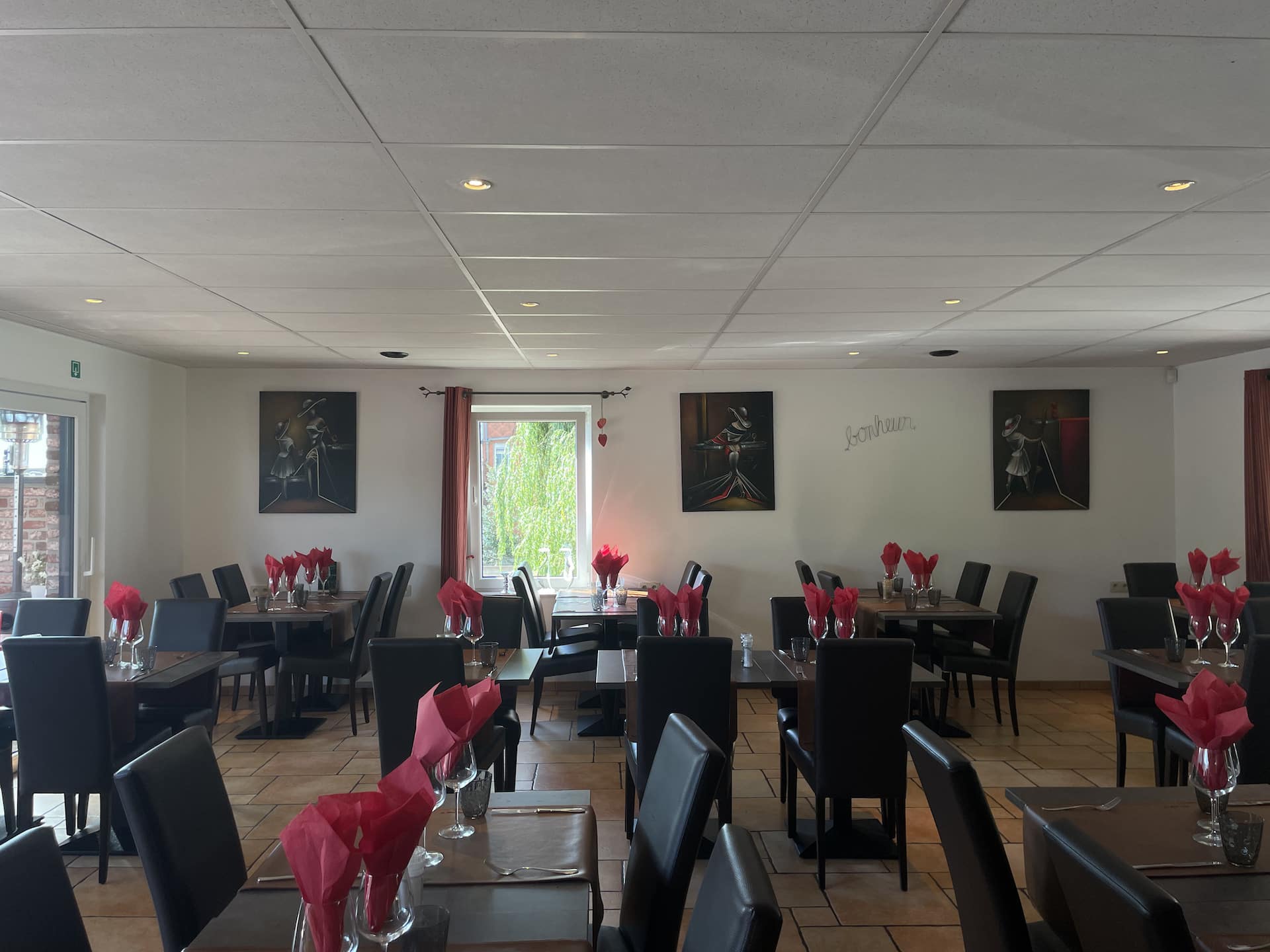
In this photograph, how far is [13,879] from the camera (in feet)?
4.81

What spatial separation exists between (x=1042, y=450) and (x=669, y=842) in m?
6.05

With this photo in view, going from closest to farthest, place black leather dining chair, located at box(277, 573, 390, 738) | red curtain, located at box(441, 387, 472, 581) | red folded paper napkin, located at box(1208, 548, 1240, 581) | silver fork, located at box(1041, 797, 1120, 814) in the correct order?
1. silver fork, located at box(1041, 797, 1120, 814)
2. red folded paper napkin, located at box(1208, 548, 1240, 581)
3. black leather dining chair, located at box(277, 573, 390, 738)
4. red curtain, located at box(441, 387, 472, 581)

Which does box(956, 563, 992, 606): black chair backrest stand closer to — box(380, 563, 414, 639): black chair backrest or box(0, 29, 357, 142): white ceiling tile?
box(380, 563, 414, 639): black chair backrest

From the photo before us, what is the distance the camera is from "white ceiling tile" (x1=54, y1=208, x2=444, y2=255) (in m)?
2.75

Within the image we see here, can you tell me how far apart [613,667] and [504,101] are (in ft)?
9.32

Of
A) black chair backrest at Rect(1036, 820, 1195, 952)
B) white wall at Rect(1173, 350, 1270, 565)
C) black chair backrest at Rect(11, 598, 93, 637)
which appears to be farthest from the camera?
white wall at Rect(1173, 350, 1270, 565)

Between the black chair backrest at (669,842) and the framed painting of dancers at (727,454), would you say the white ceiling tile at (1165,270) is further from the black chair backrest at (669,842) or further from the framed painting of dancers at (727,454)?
the framed painting of dancers at (727,454)

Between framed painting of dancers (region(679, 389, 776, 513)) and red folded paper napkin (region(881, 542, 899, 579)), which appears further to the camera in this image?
framed painting of dancers (region(679, 389, 776, 513))

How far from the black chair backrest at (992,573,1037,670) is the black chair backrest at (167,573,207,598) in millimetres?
5427

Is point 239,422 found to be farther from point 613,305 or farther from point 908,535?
point 908,535

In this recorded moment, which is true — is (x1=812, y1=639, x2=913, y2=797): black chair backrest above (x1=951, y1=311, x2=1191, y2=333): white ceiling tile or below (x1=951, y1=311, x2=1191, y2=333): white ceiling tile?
below

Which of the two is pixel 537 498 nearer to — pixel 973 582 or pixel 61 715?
pixel 973 582

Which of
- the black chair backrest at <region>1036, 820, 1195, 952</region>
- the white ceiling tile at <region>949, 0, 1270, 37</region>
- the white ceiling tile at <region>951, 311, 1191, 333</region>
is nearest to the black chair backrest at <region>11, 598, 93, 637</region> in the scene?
the black chair backrest at <region>1036, 820, 1195, 952</region>

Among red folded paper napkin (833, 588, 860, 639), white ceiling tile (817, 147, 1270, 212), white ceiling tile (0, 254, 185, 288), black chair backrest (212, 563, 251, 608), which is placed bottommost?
black chair backrest (212, 563, 251, 608)
